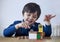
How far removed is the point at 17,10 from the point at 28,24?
20cm

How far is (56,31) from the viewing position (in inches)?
73.5

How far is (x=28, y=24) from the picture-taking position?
1.85m

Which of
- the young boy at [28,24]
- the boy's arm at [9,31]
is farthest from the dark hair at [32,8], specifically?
the boy's arm at [9,31]

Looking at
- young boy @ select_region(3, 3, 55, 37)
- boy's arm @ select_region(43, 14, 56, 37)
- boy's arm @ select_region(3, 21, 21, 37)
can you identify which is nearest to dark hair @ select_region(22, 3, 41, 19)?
young boy @ select_region(3, 3, 55, 37)

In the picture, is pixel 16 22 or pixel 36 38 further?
pixel 16 22

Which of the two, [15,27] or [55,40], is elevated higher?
[15,27]

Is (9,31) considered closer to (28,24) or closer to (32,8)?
(28,24)

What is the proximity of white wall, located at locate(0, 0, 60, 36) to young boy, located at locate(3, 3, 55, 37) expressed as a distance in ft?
0.14

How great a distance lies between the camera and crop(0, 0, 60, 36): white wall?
6.10 feet

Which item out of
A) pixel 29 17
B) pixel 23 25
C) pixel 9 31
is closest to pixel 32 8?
pixel 29 17

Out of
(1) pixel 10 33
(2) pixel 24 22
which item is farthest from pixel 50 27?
(1) pixel 10 33

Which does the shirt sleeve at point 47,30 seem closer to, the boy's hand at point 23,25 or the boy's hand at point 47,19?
the boy's hand at point 47,19

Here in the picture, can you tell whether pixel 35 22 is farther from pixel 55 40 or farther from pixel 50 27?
pixel 55 40

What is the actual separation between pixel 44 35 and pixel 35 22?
0.57 feet
